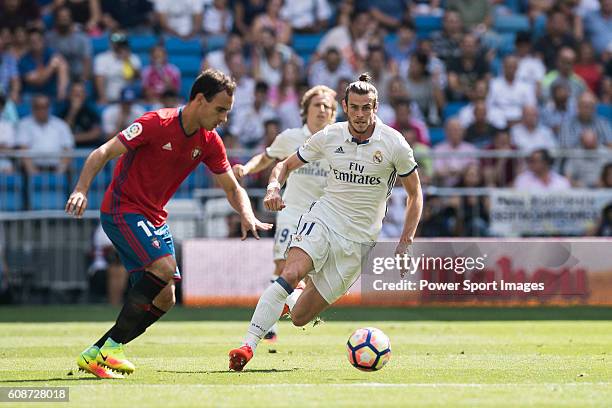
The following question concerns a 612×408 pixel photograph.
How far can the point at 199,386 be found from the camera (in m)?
8.69

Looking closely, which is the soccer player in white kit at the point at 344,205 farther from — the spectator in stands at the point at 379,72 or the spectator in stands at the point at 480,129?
the spectator in stands at the point at 379,72

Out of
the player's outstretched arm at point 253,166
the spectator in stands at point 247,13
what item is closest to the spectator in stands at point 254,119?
the spectator in stands at point 247,13

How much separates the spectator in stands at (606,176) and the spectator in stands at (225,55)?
286 inches

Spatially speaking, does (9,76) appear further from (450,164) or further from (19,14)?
(450,164)

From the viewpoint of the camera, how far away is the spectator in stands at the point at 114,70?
882 inches

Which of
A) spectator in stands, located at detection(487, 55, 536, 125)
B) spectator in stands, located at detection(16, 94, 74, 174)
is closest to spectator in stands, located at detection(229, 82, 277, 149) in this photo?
spectator in stands, located at detection(16, 94, 74, 174)

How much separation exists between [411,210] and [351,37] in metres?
13.9

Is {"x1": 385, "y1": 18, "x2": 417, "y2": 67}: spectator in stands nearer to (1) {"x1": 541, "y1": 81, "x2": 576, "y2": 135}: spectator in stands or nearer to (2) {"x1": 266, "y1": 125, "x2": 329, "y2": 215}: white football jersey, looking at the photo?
(1) {"x1": 541, "y1": 81, "x2": 576, "y2": 135}: spectator in stands

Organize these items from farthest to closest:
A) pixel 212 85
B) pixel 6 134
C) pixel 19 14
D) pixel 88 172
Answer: pixel 19 14 < pixel 6 134 < pixel 212 85 < pixel 88 172

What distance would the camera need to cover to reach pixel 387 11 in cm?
2478

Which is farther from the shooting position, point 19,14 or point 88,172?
point 19,14

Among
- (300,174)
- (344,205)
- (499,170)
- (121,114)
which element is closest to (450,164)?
(499,170)

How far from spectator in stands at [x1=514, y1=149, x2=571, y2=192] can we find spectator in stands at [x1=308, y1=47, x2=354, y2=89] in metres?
4.10

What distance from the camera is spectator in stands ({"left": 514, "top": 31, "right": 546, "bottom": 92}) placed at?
23.4 meters
